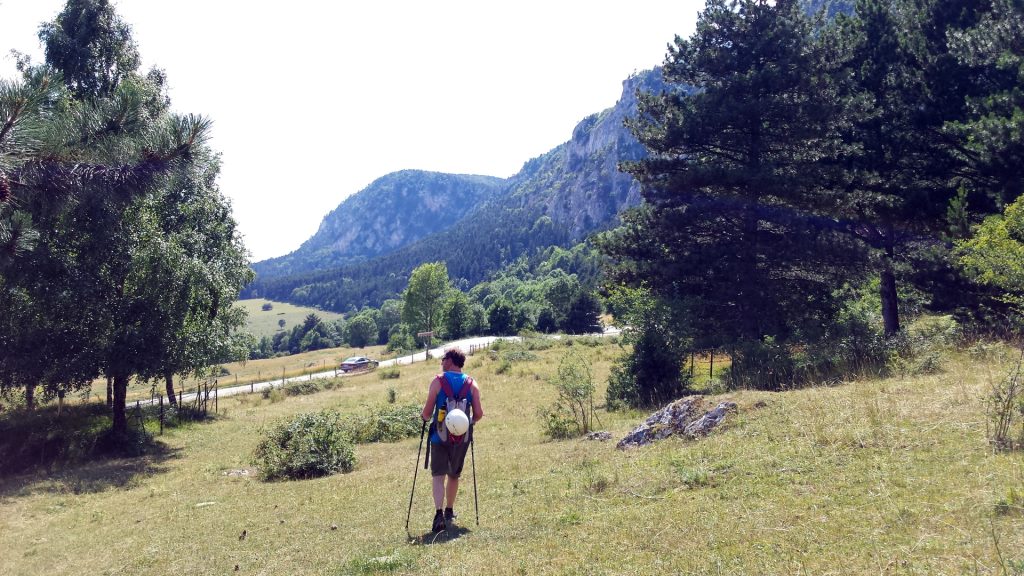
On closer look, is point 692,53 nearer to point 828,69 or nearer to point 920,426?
point 828,69

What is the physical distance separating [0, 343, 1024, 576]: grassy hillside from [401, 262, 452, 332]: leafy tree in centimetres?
6162

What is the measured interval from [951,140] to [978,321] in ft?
17.7

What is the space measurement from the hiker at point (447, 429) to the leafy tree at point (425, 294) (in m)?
68.1

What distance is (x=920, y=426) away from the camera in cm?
709

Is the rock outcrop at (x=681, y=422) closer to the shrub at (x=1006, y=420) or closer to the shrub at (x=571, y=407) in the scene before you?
the shrub at (x=571, y=407)

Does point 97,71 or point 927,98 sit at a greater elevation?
point 97,71

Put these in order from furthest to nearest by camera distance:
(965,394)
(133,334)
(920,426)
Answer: (133,334), (965,394), (920,426)

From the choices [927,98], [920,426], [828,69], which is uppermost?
[828,69]

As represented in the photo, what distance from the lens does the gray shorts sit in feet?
22.0

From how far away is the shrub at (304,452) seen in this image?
12.6 m

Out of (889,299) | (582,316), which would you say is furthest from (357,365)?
(889,299)

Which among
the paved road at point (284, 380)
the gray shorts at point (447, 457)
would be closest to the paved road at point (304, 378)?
the paved road at point (284, 380)

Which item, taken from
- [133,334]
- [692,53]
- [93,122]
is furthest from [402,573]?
[692,53]

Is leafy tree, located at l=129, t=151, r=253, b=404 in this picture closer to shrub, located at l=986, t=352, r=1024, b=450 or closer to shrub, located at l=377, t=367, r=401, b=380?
shrub, located at l=986, t=352, r=1024, b=450
